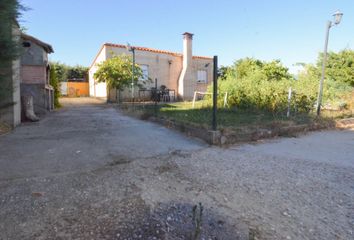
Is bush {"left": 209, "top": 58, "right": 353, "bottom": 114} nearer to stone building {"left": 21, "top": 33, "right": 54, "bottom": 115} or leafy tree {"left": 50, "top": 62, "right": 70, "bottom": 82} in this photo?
stone building {"left": 21, "top": 33, "right": 54, "bottom": 115}

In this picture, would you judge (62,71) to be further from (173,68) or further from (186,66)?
(186,66)

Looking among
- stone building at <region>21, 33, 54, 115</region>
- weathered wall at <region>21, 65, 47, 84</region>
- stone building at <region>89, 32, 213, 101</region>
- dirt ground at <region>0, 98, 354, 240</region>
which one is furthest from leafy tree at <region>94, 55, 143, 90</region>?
dirt ground at <region>0, 98, 354, 240</region>

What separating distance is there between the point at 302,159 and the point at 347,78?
1615cm

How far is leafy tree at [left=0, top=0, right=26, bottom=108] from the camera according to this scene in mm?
2672

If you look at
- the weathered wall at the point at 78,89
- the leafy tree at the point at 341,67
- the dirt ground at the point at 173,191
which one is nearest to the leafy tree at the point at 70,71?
the weathered wall at the point at 78,89

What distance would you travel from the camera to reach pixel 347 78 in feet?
55.9

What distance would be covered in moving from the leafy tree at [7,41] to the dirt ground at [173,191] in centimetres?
127

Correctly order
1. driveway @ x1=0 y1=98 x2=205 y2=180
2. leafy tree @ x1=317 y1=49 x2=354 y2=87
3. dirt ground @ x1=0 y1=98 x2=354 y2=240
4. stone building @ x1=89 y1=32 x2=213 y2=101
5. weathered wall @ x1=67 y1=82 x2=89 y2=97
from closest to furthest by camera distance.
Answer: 1. dirt ground @ x1=0 y1=98 x2=354 y2=240
2. driveway @ x1=0 y1=98 x2=205 y2=180
3. leafy tree @ x1=317 y1=49 x2=354 y2=87
4. stone building @ x1=89 y1=32 x2=213 y2=101
5. weathered wall @ x1=67 y1=82 x2=89 y2=97

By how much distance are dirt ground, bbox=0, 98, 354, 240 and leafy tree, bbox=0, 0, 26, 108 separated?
1.27 metres

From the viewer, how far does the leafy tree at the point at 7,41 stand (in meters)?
2.67

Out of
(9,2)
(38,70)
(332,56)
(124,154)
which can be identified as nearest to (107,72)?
(38,70)

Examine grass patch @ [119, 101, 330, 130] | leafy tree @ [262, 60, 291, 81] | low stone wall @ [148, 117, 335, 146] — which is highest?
leafy tree @ [262, 60, 291, 81]

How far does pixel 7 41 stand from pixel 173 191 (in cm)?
257

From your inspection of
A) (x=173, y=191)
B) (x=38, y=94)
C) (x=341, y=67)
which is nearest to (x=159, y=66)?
(x=38, y=94)
